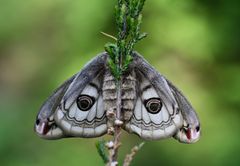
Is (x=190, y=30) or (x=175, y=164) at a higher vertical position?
(x=190, y=30)

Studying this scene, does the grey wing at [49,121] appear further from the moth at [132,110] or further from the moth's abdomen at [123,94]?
the moth's abdomen at [123,94]

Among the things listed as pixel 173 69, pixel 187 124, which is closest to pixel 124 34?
pixel 187 124

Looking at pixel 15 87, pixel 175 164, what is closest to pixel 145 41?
pixel 175 164

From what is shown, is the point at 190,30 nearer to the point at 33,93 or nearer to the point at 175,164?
the point at 175,164

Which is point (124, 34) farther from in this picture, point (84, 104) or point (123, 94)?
point (84, 104)

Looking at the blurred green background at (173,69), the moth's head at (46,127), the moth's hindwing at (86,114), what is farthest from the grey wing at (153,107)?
the blurred green background at (173,69)

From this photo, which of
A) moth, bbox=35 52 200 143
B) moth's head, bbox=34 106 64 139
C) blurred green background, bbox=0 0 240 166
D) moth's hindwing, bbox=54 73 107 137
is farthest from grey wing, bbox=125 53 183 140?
blurred green background, bbox=0 0 240 166
